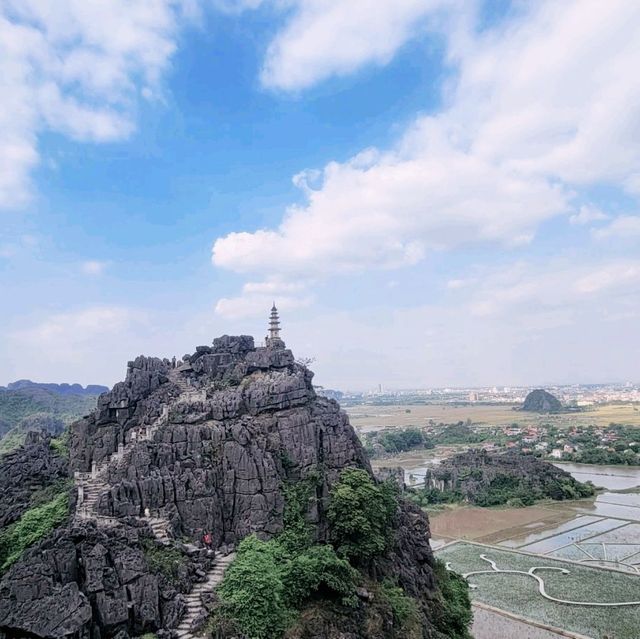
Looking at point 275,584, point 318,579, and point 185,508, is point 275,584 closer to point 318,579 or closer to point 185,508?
point 318,579

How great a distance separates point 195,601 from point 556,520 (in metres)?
59.9

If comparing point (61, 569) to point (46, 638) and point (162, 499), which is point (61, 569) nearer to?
point (46, 638)

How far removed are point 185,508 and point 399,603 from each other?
11110mm

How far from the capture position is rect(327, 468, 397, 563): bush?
94.7ft

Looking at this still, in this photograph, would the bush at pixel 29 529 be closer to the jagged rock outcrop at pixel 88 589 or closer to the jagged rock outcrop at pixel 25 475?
the jagged rock outcrop at pixel 25 475

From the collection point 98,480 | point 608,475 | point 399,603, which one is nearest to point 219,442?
point 98,480

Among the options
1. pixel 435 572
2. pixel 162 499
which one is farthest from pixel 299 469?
pixel 435 572

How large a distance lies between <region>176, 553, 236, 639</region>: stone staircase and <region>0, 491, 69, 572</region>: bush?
773 cm

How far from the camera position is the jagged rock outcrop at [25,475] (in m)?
31.5

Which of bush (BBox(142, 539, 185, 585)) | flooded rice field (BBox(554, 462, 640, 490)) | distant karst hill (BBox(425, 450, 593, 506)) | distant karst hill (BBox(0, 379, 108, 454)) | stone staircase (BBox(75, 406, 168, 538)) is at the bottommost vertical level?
flooded rice field (BBox(554, 462, 640, 490))

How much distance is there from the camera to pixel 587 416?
199 meters

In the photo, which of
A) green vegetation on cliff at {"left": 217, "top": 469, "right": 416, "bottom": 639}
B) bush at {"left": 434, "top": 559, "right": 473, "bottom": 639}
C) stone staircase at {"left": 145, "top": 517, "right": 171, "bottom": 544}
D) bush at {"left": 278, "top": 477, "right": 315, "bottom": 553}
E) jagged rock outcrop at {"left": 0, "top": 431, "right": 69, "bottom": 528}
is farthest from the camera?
jagged rock outcrop at {"left": 0, "top": 431, "right": 69, "bottom": 528}

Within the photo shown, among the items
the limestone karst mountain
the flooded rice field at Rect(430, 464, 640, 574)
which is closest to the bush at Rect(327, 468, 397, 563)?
the limestone karst mountain

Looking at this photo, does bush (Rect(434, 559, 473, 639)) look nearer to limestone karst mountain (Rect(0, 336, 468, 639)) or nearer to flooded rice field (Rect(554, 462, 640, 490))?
limestone karst mountain (Rect(0, 336, 468, 639))
